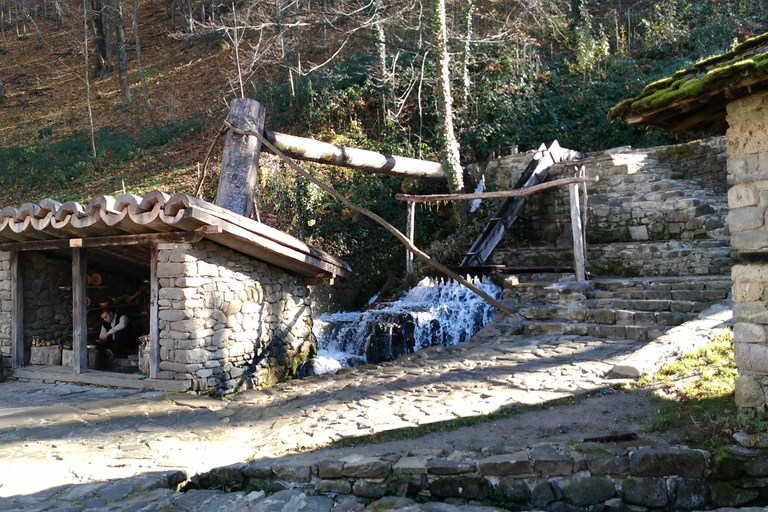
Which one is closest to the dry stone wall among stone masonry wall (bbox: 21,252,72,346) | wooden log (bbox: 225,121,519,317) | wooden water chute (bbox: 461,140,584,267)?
wooden water chute (bbox: 461,140,584,267)

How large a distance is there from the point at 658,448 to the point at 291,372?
5.53 metres

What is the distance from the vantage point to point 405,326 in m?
9.29

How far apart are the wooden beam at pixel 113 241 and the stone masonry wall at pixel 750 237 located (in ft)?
16.2

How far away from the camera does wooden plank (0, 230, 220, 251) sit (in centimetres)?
646

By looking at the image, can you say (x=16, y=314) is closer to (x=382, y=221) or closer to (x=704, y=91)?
(x=382, y=221)

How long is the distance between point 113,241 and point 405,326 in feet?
14.9

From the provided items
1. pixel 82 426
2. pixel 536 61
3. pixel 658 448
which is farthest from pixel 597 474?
pixel 536 61

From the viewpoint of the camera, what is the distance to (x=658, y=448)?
377 cm

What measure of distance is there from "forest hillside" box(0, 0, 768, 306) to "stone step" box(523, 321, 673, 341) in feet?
12.1

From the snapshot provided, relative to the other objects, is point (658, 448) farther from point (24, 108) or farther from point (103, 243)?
point (24, 108)

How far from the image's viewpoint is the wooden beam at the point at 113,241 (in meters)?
6.45

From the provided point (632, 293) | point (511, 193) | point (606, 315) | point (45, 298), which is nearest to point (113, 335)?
point (45, 298)

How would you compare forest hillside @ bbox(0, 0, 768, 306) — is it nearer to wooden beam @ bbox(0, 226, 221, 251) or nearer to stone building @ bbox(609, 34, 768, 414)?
wooden beam @ bbox(0, 226, 221, 251)

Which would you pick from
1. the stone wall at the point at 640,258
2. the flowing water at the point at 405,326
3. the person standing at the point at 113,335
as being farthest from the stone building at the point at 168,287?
the stone wall at the point at 640,258
